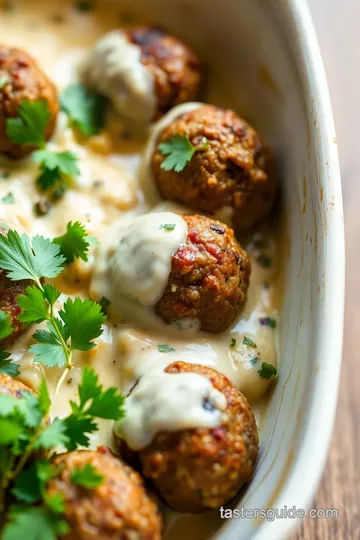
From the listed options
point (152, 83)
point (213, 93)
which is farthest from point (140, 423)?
point (213, 93)

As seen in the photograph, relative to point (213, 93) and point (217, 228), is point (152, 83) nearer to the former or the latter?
point (213, 93)

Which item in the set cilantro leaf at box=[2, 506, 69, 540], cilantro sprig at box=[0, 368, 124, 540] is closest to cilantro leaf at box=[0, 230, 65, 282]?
cilantro sprig at box=[0, 368, 124, 540]

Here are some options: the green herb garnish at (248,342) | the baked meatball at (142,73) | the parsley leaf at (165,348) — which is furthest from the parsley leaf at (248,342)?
the baked meatball at (142,73)

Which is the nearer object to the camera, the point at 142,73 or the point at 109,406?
the point at 109,406

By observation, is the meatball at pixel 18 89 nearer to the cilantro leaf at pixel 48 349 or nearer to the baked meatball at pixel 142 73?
the baked meatball at pixel 142 73

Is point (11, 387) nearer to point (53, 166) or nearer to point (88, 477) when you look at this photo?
point (88, 477)

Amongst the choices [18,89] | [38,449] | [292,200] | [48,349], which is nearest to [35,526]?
[38,449]
